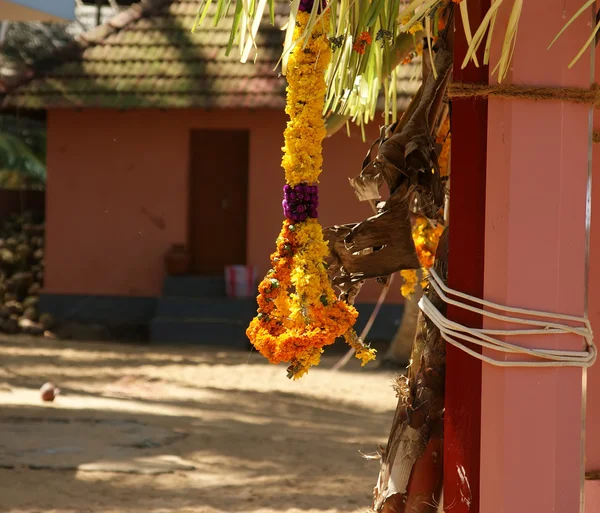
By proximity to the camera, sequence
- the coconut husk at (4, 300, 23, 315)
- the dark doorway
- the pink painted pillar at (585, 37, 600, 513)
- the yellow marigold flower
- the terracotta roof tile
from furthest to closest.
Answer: the coconut husk at (4, 300, 23, 315)
the dark doorway
the terracotta roof tile
the yellow marigold flower
the pink painted pillar at (585, 37, 600, 513)

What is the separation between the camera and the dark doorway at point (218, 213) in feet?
42.2

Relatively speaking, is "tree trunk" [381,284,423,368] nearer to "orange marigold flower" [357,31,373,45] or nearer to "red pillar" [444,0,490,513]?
"orange marigold flower" [357,31,373,45]

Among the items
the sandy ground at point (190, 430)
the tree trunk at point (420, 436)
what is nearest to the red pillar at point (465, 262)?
the tree trunk at point (420, 436)

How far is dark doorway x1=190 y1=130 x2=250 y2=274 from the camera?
1286cm

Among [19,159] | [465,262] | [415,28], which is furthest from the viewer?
[19,159]

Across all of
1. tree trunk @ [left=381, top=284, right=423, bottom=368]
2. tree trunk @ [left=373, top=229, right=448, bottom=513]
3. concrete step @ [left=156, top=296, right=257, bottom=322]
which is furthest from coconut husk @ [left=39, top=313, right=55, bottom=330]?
tree trunk @ [left=373, top=229, right=448, bottom=513]

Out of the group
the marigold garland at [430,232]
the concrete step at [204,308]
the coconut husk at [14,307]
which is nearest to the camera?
the marigold garland at [430,232]

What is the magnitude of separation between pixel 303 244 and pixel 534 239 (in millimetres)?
786

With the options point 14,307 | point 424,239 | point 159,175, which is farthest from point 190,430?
point 14,307

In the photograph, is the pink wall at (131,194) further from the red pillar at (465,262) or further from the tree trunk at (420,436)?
the red pillar at (465,262)

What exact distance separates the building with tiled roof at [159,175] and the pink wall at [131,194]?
0.04 ft

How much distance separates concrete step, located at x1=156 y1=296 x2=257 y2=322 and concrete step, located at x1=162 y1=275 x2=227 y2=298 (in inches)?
6.3

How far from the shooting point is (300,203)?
11.2ft

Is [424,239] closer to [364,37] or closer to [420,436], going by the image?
[420,436]
